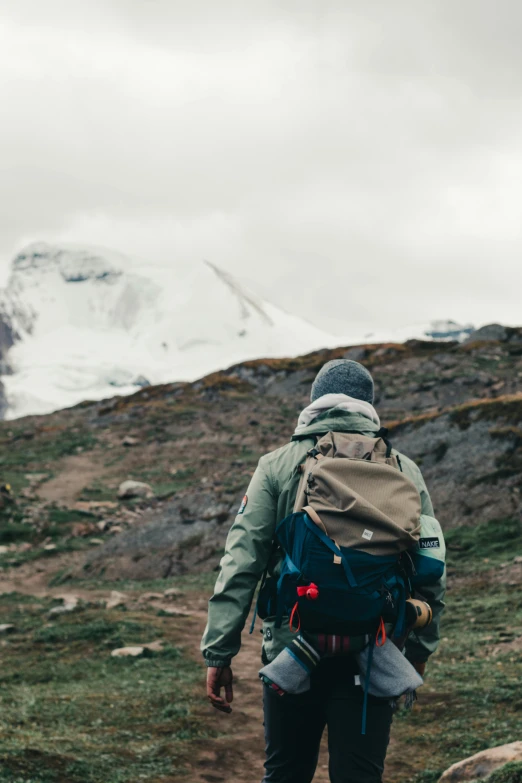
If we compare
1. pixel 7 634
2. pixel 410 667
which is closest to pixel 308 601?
pixel 410 667

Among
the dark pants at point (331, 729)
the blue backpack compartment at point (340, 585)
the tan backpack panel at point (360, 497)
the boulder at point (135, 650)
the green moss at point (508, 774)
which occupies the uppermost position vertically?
the tan backpack panel at point (360, 497)

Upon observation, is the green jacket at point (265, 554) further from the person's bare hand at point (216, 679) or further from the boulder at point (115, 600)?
the boulder at point (115, 600)

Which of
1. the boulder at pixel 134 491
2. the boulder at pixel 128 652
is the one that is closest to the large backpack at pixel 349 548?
the boulder at pixel 128 652

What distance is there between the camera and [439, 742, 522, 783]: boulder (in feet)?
20.5

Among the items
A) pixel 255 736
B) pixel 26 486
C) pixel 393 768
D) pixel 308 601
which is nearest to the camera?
pixel 308 601

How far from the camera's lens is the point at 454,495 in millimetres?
20781

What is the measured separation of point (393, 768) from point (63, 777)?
120 inches

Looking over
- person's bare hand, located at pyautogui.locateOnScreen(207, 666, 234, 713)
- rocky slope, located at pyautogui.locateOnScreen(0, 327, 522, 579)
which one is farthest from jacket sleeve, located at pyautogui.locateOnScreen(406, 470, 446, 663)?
rocky slope, located at pyautogui.locateOnScreen(0, 327, 522, 579)

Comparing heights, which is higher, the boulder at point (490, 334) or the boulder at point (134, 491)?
the boulder at point (490, 334)

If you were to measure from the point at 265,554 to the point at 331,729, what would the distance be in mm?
932

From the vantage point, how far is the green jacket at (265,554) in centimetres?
419

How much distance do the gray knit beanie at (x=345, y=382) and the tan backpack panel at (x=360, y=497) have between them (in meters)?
0.41

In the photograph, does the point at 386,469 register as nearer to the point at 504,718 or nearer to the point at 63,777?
the point at 63,777

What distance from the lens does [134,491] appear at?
1283 inches
